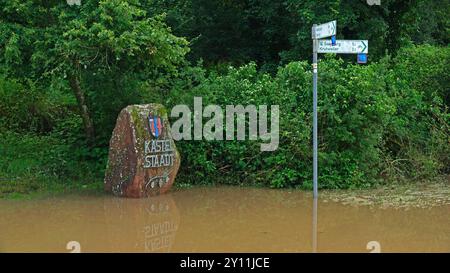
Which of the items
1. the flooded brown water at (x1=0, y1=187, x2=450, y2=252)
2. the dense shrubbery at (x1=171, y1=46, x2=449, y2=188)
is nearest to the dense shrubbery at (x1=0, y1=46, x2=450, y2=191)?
the dense shrubbery at (x1=171, y1=46, x2=449, y2=188)

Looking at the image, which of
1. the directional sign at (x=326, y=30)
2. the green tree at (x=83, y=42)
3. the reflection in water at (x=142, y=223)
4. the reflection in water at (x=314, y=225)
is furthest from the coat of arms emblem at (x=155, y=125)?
the directional sign at (x=326, y=30)

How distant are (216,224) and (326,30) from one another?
124 inches

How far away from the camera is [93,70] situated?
1142cm

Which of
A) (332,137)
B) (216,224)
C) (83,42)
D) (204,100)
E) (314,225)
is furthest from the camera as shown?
(204,100)

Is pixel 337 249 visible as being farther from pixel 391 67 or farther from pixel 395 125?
pixel 391 67

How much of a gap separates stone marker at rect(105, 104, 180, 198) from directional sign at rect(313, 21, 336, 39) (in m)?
3.02

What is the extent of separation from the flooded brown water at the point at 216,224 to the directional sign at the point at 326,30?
8.50ft

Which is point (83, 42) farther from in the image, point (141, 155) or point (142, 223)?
point (142, 223)

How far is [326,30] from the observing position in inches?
341

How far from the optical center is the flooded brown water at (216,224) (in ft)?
23.9

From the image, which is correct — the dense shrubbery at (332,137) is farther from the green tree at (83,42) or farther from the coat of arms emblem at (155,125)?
the green tree at (83,42)

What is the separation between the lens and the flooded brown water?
7285 mm

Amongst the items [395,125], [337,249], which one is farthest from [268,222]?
[395,125]

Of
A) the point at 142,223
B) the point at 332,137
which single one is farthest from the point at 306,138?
the point at 142,223
